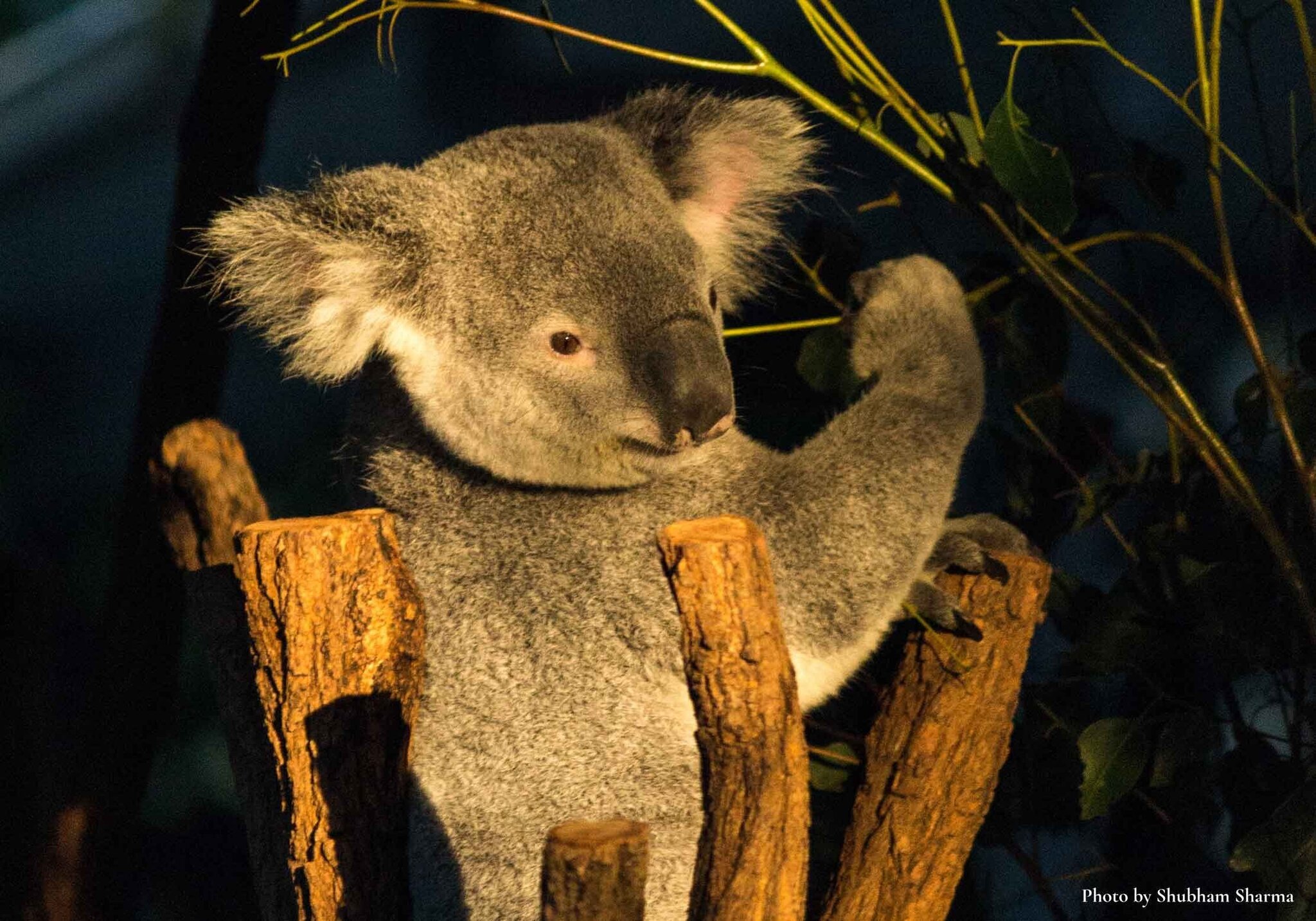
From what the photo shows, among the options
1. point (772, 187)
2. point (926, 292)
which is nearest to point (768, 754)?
point (926, 292)

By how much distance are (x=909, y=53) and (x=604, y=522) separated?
4.86 feet

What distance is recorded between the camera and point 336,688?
1.48m

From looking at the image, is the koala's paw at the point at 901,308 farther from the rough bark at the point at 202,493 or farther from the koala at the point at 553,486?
the rough bark at the point at 202,493

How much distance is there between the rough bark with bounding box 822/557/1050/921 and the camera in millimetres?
1710

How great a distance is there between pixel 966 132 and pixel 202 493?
1.59 metres

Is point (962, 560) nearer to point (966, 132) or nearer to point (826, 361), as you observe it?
point (826, 361)

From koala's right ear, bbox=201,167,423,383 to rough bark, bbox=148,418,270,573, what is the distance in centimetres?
60

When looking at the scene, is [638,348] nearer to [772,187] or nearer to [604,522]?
[604,522]

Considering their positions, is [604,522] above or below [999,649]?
above

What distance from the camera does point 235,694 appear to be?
1880mm

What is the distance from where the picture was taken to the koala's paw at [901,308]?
194 cm

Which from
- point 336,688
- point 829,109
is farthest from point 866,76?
point 336,688

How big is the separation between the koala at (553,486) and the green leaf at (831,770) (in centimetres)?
31

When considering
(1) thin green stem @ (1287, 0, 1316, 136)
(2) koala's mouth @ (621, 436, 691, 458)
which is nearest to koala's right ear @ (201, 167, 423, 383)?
(2) koala's mouth @ (621, 436, 691, 458)
